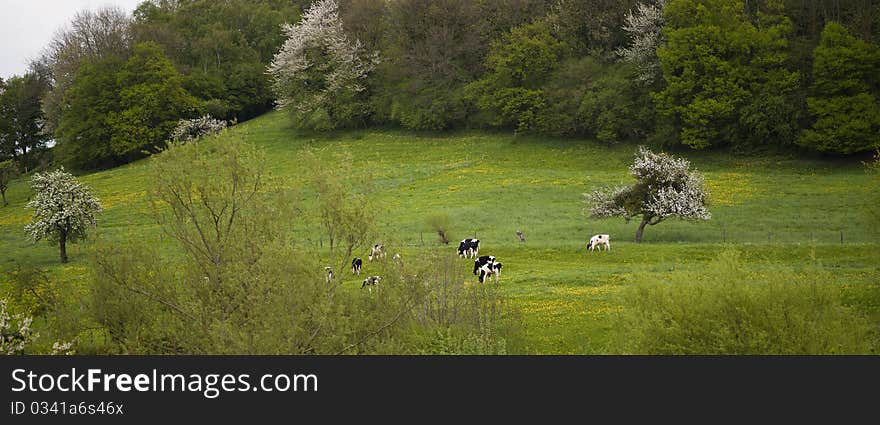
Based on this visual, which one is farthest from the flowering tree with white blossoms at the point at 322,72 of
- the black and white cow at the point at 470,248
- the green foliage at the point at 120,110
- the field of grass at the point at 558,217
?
the black and white cow at the point at 470,248

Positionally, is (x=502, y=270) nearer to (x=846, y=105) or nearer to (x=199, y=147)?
(x=199, y=147)

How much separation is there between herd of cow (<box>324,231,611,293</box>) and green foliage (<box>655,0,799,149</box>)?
26578 mm

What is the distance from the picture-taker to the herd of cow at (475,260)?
76.3 ft

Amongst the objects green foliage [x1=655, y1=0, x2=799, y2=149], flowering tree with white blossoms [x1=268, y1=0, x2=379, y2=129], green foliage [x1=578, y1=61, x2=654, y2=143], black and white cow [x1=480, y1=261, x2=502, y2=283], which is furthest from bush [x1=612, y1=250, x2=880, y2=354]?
flowering tree with white blossoms [x1=268, y1=0, x2=379, y2=129]

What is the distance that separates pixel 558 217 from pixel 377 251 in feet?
104

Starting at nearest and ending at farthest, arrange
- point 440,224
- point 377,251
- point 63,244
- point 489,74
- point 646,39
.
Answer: point 377,251
point 63,244
point 440,224
point 646,39
point 489,74

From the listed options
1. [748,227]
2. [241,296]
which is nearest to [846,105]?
[748,227]

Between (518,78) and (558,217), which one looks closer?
(558,217)

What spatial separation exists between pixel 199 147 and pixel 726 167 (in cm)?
5234

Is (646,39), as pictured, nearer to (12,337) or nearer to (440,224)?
(440,224)

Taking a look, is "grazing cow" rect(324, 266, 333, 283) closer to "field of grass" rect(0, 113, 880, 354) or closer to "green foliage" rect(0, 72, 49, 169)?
"field of grass" rect(0, 113, 880, 354)

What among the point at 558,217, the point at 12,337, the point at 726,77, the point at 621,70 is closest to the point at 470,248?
the point at 558,217

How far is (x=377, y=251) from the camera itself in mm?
24203

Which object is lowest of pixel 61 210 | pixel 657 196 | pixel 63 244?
pixel 63 244
